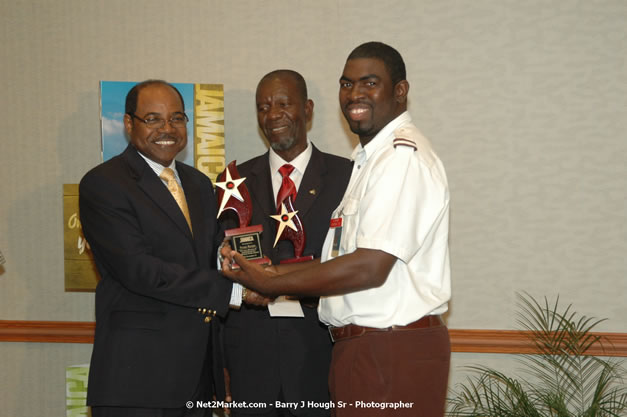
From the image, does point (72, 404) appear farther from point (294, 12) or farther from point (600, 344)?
point (600, 344)

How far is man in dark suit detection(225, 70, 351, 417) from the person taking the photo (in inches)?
108

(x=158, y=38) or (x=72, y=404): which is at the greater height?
(x=158, y=38)

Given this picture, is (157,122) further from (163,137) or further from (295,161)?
(295,161)

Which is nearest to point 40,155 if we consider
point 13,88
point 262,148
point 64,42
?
point 13,88

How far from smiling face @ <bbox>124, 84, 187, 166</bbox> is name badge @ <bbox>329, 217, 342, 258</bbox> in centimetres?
89

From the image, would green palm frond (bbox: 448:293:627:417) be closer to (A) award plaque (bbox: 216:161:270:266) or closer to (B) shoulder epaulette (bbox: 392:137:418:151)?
(A) award plaque (bbox: 216:161:270:266)

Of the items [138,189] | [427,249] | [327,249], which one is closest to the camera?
[427,249]

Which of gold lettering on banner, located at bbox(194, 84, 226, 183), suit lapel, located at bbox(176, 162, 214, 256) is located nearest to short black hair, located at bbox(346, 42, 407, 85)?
suit lapel, located at bbox(176, 162, 214, 256)

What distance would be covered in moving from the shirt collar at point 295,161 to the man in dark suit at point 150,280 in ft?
1.62

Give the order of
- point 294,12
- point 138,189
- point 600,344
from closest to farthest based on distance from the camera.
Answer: point 138,189
point 600,344
point 294,12

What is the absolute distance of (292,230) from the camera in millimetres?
2729

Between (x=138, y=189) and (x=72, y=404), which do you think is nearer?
(x=138, y=189)

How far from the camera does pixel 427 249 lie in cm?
218

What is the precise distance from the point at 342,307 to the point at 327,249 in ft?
0.90
